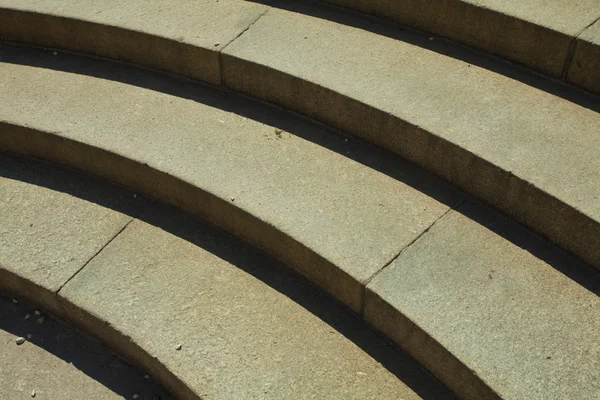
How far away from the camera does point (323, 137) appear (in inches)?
156

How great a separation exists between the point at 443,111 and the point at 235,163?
113 centimetres

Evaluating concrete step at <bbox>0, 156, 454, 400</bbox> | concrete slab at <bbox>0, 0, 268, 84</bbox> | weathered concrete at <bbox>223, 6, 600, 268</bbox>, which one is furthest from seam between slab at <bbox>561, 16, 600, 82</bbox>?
concrete slab at <bbox>0, 0, 268, 84</bbox>

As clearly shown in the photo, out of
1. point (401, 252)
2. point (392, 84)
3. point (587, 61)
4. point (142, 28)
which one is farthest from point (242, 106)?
point (587, 61)

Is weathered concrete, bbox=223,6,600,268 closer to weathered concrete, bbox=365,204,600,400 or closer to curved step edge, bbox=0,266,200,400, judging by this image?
weathered concrete, bbox=365,204,600,400

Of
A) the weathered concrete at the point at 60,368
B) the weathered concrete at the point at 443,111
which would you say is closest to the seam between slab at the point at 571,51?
the weathered concrete at the point at 443,111

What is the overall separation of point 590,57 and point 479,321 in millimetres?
1472

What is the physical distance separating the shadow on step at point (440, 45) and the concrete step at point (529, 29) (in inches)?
1.7

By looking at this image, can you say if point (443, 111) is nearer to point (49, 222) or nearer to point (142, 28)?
point (142, 28)

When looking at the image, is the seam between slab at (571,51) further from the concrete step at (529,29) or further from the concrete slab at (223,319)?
the concrete slab at (223,319)

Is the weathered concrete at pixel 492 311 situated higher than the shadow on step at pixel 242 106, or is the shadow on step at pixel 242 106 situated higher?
the shadow on step at pixel 242 106

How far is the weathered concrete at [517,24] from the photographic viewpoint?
11.7 ft

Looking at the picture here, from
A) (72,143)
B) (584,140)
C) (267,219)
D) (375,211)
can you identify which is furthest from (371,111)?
(72,143)

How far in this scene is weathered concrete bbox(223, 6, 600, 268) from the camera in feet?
10.5

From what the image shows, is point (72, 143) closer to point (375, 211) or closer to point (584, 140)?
point (375, 211)
